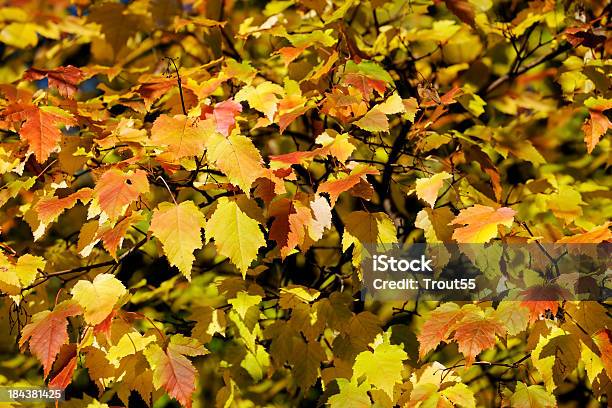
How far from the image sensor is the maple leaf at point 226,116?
1467 millimetres

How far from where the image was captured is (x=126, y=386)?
5.16 feet

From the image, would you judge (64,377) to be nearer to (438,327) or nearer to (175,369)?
(175,369)

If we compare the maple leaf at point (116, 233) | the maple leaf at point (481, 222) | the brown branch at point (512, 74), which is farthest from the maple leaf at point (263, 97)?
the brown branch at point (512, 74)

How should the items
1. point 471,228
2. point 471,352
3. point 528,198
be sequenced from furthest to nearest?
1. point 528,198
2. point 471,228
3. point 471,352

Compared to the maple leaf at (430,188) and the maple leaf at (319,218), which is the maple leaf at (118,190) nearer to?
the maple leaf at (319,218)

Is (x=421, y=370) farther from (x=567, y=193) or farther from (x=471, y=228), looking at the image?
(x=567, y=193)

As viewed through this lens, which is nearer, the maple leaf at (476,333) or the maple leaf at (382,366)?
the maple leaf at (476,333)

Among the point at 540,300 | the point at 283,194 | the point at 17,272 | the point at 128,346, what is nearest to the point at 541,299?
the point at 540,300

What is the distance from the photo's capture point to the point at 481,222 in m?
1.45

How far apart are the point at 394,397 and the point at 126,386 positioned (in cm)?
66

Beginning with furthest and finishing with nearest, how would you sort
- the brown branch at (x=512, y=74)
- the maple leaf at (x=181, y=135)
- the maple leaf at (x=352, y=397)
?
the brown branch at (x=512, y=74) → the maple leaf at (x=352, y=397) → the maple leaf at (x=181, y=135)

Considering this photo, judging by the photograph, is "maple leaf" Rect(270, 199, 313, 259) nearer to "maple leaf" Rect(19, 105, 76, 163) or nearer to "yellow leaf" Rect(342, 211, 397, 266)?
"yellow leaf" Rect(342, 211, 397, 266)

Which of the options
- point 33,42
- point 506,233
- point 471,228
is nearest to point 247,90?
point 471,228

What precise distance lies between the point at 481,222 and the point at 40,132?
1054 millimetres
